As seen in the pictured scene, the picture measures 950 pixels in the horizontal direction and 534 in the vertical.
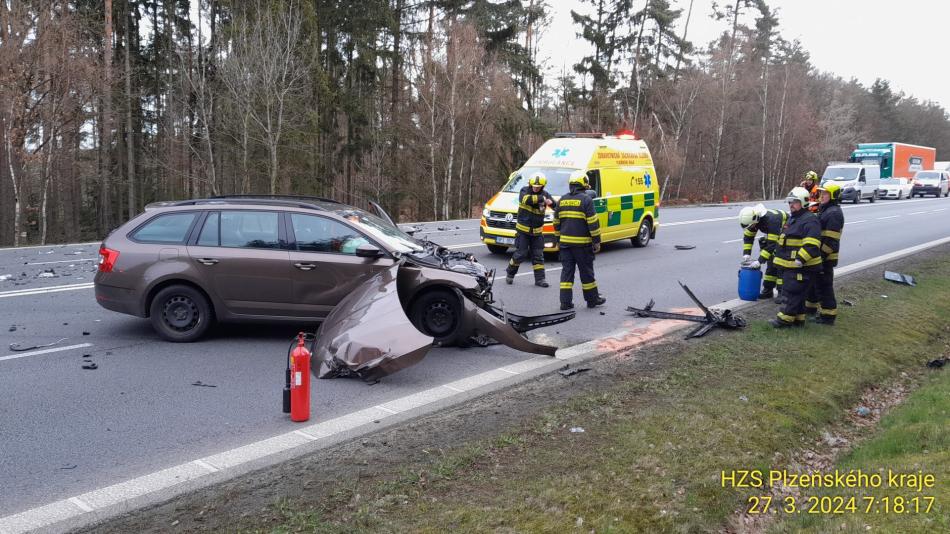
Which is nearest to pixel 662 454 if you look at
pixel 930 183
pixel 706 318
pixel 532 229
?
pixel 706 318

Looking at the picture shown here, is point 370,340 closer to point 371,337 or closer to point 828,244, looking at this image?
point 371,337

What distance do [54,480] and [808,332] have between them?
7.80m

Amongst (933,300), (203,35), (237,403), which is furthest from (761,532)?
(203,35)

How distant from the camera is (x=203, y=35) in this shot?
33.8 metres

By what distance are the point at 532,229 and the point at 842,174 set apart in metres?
33.0

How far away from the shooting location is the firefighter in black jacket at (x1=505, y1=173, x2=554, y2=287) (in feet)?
35.4

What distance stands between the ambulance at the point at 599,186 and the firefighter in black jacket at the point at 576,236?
3.79m

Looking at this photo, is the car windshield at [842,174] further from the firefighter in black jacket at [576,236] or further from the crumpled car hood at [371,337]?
the crumpled car hood at [371,337]

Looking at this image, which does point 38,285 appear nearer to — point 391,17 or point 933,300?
point 933,300

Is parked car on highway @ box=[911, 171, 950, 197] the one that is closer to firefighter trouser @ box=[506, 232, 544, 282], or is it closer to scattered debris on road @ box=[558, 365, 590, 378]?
firefighter trouser @ box=[506, 232, 544, 282]

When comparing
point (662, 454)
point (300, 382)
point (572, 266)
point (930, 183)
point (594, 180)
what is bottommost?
point (662, 454)

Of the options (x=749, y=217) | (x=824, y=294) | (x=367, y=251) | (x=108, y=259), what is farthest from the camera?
(x=749, y=217)

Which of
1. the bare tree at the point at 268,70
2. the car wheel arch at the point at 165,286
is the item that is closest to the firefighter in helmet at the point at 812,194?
the car wheel arch at the point at 165,286

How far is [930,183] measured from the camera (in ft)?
144
